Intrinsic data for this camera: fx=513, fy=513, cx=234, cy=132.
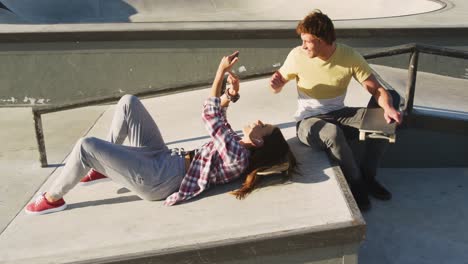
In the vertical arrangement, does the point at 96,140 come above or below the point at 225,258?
above

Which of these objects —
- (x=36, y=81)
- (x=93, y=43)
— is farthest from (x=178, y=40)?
(x=36, y=81)

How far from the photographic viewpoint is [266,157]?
363cm

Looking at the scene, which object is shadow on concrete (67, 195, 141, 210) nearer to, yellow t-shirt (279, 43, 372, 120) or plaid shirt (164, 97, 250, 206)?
plaid shirt (164, 97, 250, 206)

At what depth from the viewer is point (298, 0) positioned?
12656mm

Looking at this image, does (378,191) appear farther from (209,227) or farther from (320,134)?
(209,227)

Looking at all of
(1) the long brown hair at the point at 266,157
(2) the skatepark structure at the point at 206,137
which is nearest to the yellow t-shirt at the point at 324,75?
(2) the skatepark structure at the point at 206,137

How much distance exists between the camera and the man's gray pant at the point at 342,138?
3965mm

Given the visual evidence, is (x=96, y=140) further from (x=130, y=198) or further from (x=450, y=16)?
(x=450, y=16)

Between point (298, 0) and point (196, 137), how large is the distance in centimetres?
855

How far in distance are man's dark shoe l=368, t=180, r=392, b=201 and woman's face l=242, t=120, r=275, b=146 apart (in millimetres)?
1577

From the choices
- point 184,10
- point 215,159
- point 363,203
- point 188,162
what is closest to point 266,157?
point 215,159

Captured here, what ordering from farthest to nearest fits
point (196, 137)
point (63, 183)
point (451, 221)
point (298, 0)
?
point (298, 0) < point (196, 137) < point (451, 221) < point (63, 183)

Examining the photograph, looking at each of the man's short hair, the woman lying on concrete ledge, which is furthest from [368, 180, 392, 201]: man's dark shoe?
the man's short hair

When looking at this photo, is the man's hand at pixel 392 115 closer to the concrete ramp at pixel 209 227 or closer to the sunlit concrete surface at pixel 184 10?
the concrete ramp at pixel 209 227
